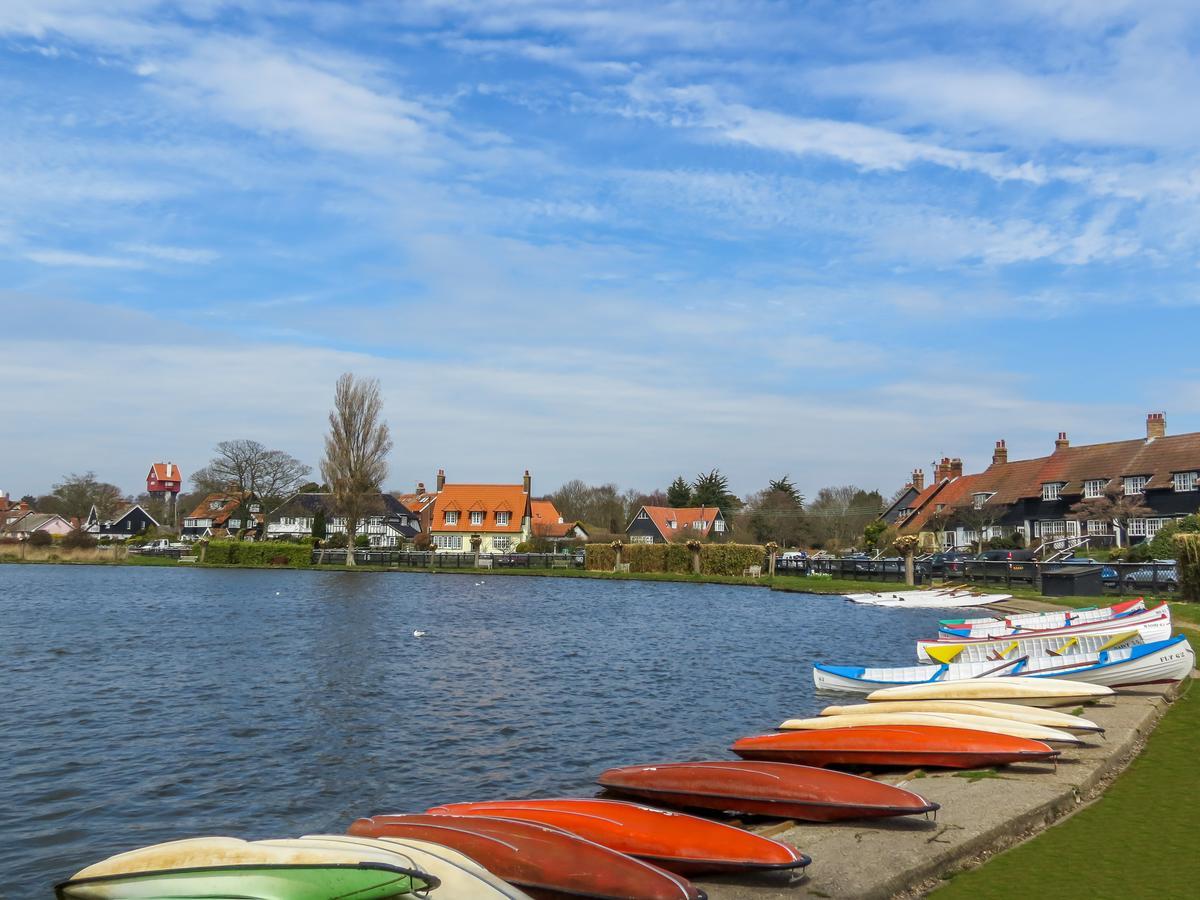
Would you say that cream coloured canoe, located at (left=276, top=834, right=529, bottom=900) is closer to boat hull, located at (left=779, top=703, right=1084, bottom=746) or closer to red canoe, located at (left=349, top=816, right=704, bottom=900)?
red canoe, located at (left=349, top=816, right=704, bottom=900)

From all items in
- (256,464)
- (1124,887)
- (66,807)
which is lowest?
(66,807)

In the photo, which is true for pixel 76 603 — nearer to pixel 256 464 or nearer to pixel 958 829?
pixel 958 829

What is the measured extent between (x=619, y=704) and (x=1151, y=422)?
55.4 meters

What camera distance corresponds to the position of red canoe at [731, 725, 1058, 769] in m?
10.6

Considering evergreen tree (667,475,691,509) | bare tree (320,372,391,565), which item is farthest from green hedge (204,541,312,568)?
evergreen tree (667,475,691,509)

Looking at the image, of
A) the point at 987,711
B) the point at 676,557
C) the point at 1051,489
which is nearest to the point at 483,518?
the point at 676,557

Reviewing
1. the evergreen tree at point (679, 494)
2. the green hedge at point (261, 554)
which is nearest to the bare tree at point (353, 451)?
the green hedge at point (261, 554)

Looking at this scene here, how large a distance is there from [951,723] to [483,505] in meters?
84.3

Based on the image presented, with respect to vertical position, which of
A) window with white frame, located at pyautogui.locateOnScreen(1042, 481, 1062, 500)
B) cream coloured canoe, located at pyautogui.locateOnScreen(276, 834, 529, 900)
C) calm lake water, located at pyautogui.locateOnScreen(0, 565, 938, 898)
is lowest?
calm lake water, located at pyautogui.locateOnScreen(0, 565, 938, 898)

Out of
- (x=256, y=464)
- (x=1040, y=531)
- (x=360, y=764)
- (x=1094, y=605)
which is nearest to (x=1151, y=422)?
(x=1040, y=531)

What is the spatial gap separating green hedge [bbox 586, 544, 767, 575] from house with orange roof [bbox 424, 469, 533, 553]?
23689mm

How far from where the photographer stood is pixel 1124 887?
22.8ft

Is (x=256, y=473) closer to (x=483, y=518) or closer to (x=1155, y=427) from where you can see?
(x=483, y=518)

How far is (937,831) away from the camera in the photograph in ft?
26.6
